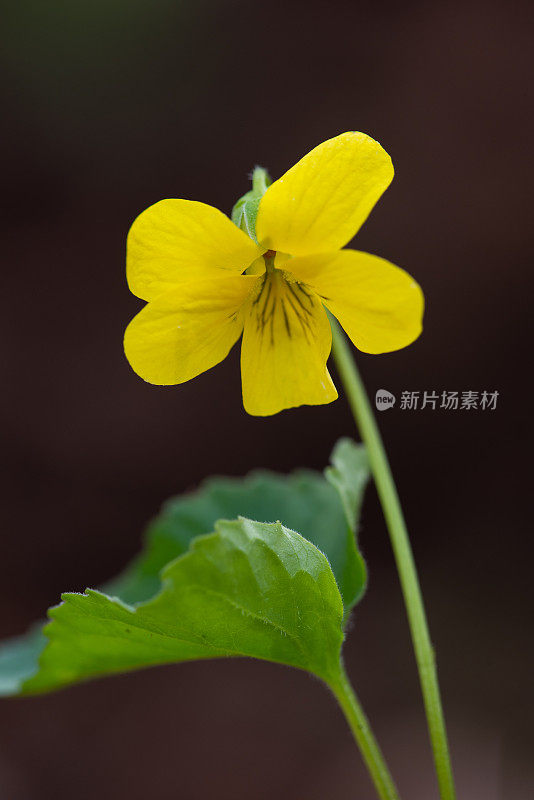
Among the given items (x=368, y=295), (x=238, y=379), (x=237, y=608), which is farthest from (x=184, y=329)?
(x=238, y=379)

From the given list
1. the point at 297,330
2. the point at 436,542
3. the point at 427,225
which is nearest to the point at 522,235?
the point at 427,225

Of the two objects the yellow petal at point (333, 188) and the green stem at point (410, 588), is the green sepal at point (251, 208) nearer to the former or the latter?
the yellow petal at point (333, 188)

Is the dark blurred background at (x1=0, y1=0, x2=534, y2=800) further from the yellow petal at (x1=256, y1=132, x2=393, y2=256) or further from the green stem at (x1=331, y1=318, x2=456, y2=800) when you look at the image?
the yellow petal at (x1=256, y1=132, x2=393, y2=256)

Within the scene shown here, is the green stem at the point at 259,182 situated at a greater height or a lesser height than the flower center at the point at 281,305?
greater

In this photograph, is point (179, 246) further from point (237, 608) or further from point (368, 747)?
point (368, 747)

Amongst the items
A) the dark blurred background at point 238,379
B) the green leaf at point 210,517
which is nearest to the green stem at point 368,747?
the green leaf at point 210,517

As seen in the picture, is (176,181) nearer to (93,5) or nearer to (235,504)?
(93,5)
